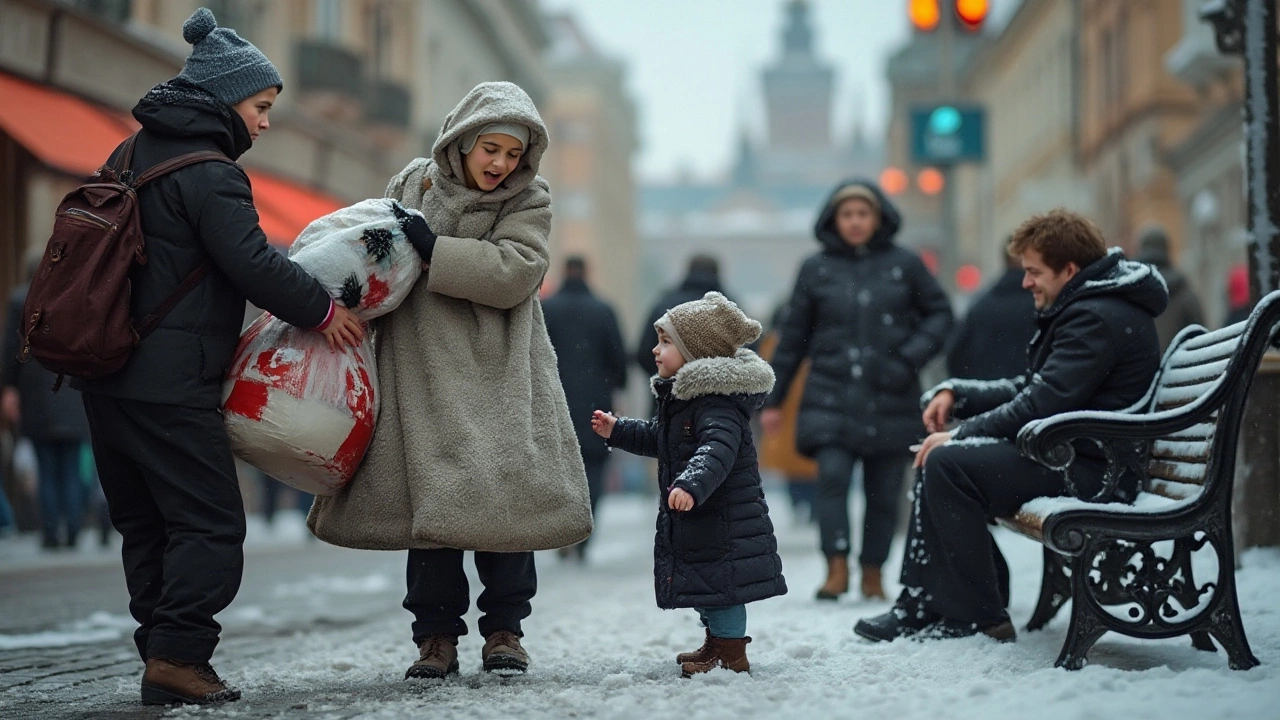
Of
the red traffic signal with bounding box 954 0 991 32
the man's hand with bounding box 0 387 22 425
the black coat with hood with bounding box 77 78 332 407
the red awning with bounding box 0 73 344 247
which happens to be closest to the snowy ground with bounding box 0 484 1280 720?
the black coat with hood with bounding box 77 78 332 407

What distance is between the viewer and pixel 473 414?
5195mm

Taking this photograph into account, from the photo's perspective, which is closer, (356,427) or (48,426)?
(356,427)

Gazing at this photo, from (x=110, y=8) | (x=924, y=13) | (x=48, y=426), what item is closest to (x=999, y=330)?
(x=924, y=13)

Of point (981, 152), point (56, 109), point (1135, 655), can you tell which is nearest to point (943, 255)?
point (981, 152)

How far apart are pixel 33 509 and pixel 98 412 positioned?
11.1 metres

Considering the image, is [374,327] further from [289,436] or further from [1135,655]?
[1135,655]

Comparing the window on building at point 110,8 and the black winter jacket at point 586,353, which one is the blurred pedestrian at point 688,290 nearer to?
the black winter jacket at point 586,353

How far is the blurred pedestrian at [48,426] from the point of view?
39.1ft

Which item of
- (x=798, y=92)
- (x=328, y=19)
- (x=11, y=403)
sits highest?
(x=798, y=92)

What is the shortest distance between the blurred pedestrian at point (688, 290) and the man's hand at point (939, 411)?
172 inches

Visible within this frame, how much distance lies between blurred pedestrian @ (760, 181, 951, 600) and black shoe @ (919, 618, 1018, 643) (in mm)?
2027

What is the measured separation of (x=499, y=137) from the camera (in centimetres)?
531

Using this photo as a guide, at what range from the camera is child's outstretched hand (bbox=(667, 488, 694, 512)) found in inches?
191

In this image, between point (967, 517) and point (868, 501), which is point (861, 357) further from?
point (967, 517)
